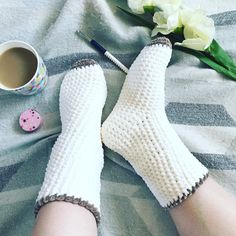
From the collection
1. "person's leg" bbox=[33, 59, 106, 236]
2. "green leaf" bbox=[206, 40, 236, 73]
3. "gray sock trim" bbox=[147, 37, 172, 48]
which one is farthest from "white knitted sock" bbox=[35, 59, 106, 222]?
"green leaf" bbox=[206, 40, 236, 73]

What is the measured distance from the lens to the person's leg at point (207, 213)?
29.1 inches

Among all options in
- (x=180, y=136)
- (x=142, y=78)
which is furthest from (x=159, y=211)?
(x=142, y=78)

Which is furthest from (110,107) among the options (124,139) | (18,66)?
(18,66)

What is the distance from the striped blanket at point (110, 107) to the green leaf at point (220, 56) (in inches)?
1.0

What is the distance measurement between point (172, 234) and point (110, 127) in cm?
24

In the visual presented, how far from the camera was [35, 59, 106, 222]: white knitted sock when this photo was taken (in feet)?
2.49

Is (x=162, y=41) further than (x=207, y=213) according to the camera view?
Yes

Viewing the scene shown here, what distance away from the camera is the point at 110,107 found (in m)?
0.92

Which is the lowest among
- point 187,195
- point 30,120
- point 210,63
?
point 30,120

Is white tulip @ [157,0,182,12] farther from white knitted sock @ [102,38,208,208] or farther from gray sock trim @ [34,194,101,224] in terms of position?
gray sock trim @ [34,194,101,224]

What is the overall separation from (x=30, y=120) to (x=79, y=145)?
0.43ft

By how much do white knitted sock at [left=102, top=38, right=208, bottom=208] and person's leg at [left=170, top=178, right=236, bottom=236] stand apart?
0.05ft

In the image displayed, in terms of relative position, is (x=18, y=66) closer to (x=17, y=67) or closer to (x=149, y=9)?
(x=17, y=67)

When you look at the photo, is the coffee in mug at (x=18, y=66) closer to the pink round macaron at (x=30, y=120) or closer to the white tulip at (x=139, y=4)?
the pink round macaron at (x=30, y=120)
